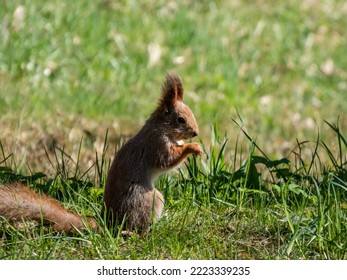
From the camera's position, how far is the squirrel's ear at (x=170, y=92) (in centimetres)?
512

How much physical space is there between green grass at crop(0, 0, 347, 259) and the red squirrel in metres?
0.09

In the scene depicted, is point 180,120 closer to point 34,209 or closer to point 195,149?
point 195,149

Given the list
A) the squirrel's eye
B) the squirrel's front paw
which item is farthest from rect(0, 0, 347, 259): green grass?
the squirrel's eye

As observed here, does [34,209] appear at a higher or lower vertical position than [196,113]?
lower

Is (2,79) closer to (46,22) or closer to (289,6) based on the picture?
(46,22)

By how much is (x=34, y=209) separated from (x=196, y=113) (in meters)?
4.31

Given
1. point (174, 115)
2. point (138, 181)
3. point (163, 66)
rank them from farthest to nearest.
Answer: point (163, 66) < point (174, 115) < point (138, 181)

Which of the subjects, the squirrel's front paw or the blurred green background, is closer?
the squirrel's front paw

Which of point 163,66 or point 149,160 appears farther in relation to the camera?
point 163,66

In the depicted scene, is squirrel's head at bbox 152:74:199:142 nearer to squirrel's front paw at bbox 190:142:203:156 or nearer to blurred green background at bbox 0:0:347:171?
squirrel's front paw at bbox 190:142:203:156

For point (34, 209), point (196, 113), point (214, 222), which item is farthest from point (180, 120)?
point (196, 113)

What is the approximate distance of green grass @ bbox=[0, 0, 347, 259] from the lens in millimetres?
4738

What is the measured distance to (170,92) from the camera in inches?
203

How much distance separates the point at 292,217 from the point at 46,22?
5061mm
